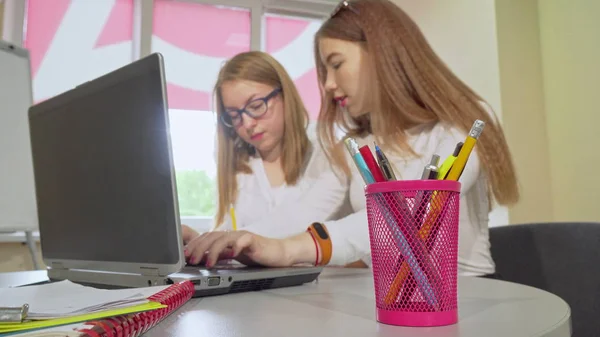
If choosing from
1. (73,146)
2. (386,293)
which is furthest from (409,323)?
(73,146)

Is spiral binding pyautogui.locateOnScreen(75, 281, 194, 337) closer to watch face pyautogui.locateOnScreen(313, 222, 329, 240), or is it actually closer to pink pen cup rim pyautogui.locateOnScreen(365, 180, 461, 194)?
pink pen cup rim pyautogui.locateOnScreen(365, 180, 461, 194)

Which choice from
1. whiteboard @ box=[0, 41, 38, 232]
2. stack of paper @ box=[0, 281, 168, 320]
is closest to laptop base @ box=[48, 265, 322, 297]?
stack of paper @ box=[0, 281, 168, 320]

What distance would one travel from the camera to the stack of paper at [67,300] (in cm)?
34

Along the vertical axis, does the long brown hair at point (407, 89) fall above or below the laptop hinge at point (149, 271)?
above

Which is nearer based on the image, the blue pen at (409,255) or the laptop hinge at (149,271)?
the blue pen at (409,255)

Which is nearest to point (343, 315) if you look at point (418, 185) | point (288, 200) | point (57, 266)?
point (418, 185)

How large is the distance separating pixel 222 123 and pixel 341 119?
0.39 metres

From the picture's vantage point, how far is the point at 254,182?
149 centimetres

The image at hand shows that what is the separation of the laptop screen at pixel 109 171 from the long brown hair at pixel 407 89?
2.07 ft

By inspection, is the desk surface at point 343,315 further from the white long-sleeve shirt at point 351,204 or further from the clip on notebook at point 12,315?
the white long-sleeve shirt at point 351,204

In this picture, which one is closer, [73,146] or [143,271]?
[143,271]

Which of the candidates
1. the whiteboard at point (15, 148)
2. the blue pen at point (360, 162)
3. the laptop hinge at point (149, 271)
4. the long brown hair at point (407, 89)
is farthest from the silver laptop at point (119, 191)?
the whiteboard at point (15, 148)

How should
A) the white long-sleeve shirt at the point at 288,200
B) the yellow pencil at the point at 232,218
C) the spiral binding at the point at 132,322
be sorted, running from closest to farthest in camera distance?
the spiral binding at the point at 132,322 < the white long-sleeve shirt at the point at 288,200 < the yellow pencil at the point at 232,218

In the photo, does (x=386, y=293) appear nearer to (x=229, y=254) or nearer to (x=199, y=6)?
(x=229, y=254)
